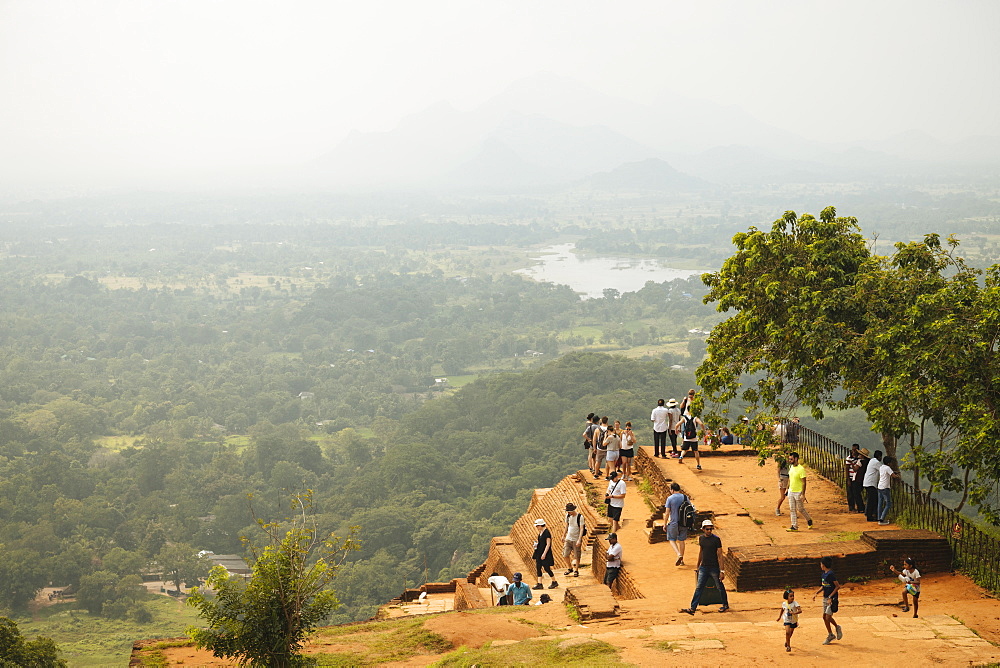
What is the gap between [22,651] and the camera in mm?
19328

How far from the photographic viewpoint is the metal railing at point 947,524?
40.9 feet

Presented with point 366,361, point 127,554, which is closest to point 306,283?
point 366,361

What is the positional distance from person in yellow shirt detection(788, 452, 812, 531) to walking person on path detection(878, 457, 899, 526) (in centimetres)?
114

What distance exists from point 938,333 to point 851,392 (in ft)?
8.58

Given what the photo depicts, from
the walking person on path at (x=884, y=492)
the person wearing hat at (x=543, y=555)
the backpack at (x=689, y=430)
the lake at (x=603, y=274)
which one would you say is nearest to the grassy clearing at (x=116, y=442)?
the backpack at (x=689, y=430)

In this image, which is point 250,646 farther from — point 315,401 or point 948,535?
point 315,401

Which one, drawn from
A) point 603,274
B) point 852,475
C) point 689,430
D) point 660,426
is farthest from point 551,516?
point 603,274

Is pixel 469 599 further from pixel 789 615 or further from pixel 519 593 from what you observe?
pixel 789 615

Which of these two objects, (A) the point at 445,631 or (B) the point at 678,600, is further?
(B) the point at 678,600

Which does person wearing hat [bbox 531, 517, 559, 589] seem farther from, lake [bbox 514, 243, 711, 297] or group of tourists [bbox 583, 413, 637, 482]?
lake [bbox 514, 243, 711, 297]

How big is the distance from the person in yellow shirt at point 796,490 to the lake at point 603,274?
13378 cm

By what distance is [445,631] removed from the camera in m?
11.9

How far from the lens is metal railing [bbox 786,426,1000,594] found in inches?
490

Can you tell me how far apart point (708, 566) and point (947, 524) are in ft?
14.4
